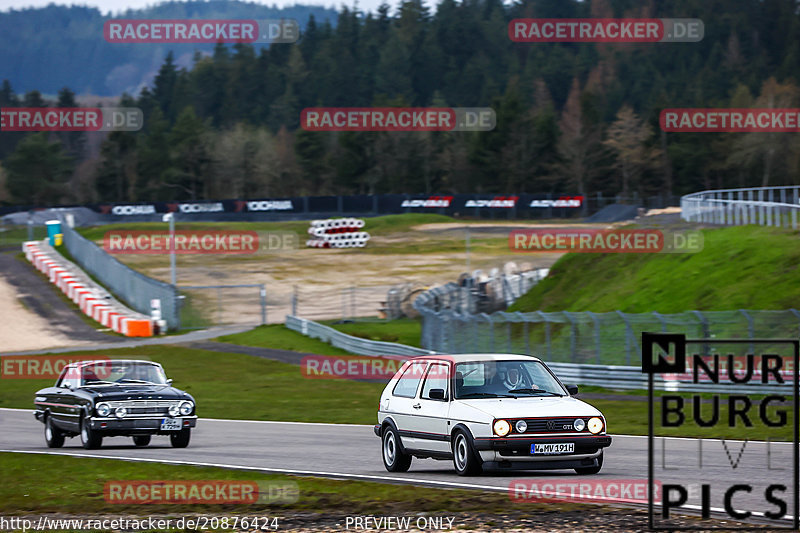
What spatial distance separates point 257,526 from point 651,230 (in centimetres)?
3955

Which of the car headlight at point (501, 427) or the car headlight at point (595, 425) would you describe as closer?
the car headlight at point (501, 427)

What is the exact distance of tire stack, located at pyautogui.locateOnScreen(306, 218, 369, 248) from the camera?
3255 inches

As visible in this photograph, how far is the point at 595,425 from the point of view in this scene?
12.2 meters

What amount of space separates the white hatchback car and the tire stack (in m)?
68.5

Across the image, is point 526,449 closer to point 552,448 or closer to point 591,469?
point 552,448

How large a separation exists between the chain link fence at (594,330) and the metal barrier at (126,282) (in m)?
17.4

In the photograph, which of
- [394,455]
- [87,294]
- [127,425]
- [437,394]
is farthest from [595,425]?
[87,294]

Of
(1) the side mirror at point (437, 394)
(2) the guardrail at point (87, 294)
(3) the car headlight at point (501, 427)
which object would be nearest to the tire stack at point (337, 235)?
(2) the guardrail at point (87, 294)

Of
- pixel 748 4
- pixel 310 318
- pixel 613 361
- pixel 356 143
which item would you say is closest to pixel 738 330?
pixel 613 361

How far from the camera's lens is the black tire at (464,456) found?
12.3 metres

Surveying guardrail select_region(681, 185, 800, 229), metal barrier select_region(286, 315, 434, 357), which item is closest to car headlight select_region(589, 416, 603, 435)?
metal barrier select_region(286, 315, 434, 357)

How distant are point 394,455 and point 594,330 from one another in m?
15.3

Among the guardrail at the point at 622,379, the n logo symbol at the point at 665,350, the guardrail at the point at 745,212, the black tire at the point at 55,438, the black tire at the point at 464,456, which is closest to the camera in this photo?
the n logo symbol at the point at 665,350

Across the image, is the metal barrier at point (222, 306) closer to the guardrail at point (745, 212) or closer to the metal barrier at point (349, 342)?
the metal barrier at point (349, 342)
